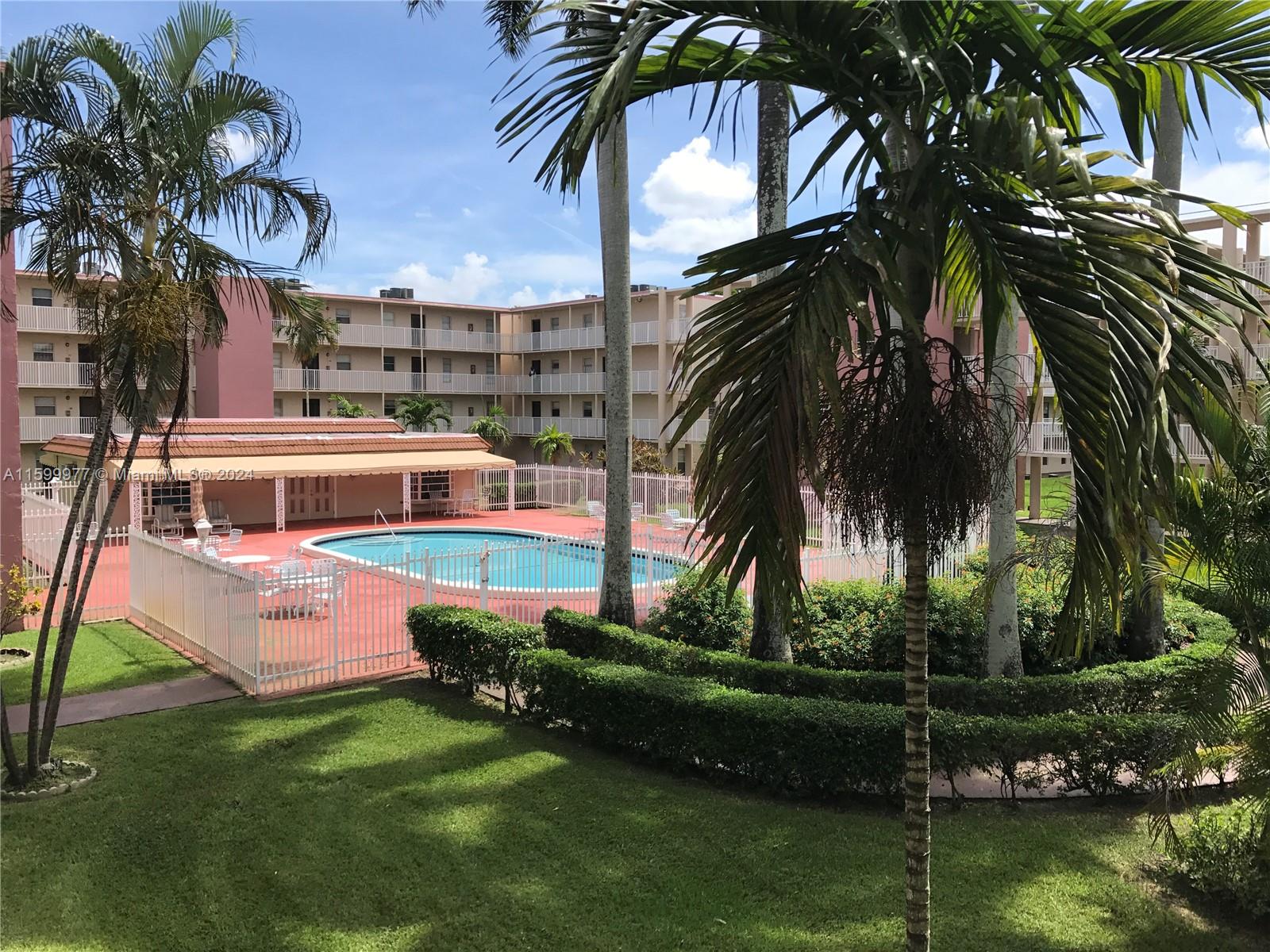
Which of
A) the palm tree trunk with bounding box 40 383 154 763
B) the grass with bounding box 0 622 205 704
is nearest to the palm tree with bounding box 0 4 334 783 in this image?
the palm tree trunk with bounding box 40 383 154 763

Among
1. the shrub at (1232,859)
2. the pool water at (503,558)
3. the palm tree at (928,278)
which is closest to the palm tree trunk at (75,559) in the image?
the pool water at (503,558)

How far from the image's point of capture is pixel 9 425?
12344 millimetres

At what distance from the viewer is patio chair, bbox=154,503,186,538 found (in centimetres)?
2345

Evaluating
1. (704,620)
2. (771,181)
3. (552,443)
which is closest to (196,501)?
(552,443)

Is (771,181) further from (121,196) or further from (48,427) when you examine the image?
(48,427)

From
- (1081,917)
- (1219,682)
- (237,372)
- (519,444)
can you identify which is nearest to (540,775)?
(1081,917)

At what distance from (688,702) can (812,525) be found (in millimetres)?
13481

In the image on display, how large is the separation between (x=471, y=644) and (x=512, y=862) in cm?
411

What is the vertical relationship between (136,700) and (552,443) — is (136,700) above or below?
below

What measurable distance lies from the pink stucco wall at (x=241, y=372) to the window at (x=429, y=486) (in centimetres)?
802

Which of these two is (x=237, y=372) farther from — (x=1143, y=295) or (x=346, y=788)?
(x=1143, y=295)

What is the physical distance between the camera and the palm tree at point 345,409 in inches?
1586

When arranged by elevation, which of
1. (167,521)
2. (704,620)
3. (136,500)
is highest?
(136,500)

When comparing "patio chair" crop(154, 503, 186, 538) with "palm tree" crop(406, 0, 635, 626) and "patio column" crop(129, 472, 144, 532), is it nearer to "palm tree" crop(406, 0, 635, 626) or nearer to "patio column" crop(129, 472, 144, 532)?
"patio column" crop(129, 472, 144, 532)
